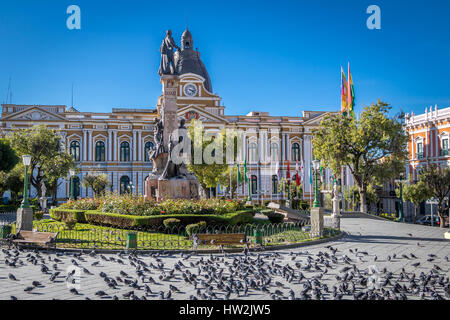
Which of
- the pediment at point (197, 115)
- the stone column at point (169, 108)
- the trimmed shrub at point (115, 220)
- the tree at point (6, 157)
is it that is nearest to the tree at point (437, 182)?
the stone column at point (169, 108)

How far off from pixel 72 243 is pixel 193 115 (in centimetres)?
3357

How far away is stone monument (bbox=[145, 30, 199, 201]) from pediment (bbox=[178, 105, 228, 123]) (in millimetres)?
23885

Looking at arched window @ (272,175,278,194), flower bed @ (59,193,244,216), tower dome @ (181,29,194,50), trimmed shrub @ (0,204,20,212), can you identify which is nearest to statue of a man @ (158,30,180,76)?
flower bed @ (59,193,244,216)

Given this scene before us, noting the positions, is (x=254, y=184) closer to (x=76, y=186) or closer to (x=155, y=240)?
(x=76, y=186)

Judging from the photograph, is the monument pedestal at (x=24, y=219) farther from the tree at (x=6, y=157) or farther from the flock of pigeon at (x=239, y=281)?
the tree at (x=6, y=157)

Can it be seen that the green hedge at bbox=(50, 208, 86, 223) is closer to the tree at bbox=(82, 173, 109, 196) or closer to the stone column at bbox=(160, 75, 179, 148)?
the stone column at bbox=(160, 75, 179, 148)

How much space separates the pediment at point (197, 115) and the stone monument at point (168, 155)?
78.4 feet

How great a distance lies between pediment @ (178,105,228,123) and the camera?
44.5 meters

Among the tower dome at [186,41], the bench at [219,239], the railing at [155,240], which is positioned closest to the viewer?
the bench at [219,239]

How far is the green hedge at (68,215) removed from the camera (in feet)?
57.2

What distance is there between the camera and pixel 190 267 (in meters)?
9.12

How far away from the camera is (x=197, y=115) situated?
45094mm

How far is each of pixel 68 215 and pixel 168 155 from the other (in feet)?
17.2
